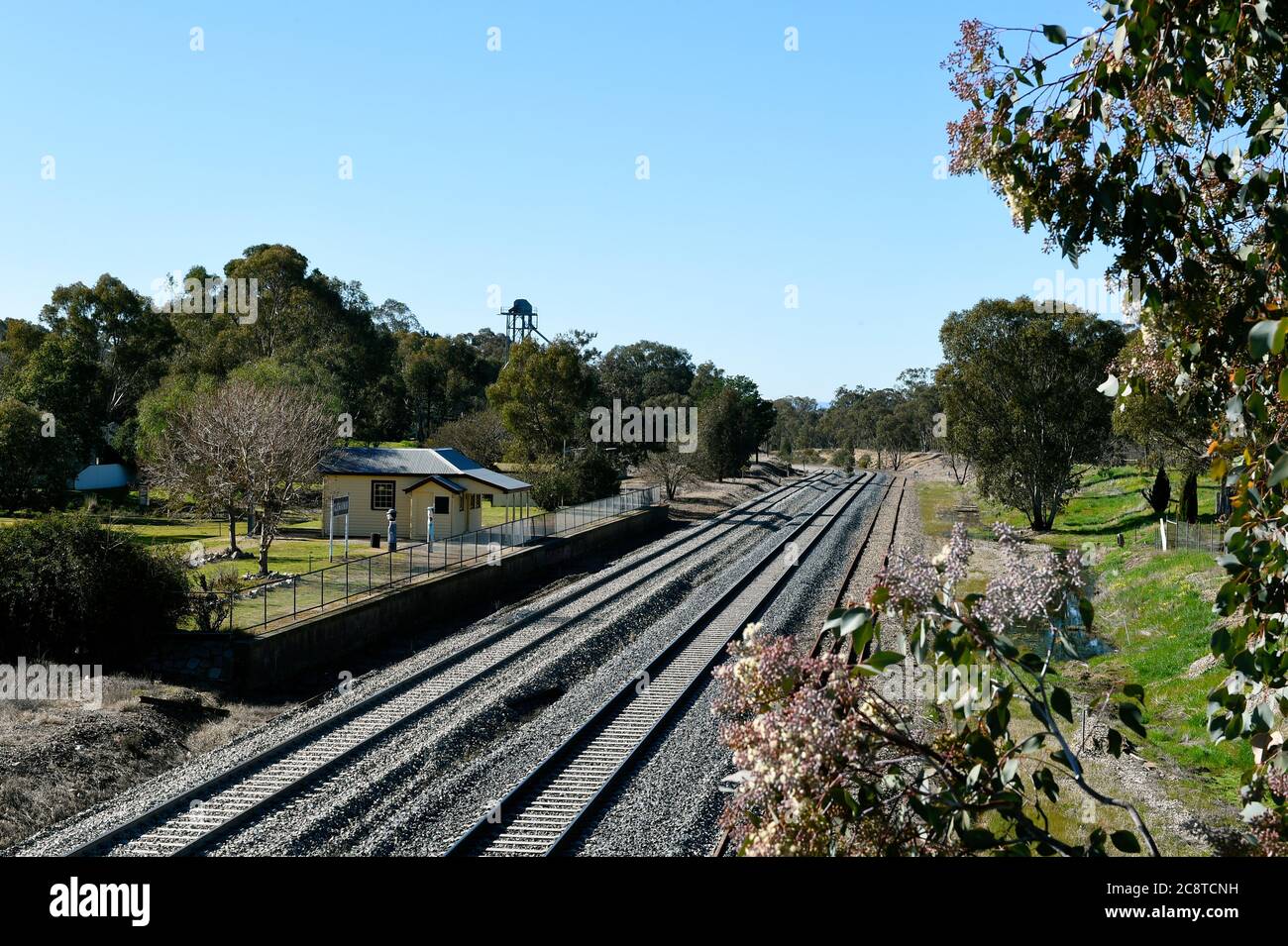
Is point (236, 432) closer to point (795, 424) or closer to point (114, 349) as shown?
point (114, 349)

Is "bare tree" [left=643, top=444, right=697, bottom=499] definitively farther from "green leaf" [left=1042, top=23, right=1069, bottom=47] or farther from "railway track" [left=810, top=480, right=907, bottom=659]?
"green leaf" [left=1042, top=23, right=1069, bottom=47]

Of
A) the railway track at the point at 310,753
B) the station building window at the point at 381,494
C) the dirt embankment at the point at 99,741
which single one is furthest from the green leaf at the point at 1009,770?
the station building window at the point at 381,494

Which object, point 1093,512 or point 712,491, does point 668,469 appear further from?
point 1093,512

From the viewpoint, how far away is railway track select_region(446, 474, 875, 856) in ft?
39.1

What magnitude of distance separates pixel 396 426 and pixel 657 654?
5996cm

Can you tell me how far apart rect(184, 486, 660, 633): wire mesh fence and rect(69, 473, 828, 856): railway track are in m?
3.53

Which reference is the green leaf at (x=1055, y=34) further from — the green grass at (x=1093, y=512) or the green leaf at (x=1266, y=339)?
the green grass at (x=1093, y=512)

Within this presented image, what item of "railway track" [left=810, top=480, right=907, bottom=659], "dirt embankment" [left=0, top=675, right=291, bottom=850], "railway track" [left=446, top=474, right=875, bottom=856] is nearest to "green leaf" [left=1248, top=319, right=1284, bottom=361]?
"railway track" [left=446, top=474, right=875, bottom=856]

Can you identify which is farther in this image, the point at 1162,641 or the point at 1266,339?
the point at 1162,641

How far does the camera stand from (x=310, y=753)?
15023 mm

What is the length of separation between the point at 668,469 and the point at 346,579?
1659 inches

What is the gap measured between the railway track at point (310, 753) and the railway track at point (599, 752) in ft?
9.65

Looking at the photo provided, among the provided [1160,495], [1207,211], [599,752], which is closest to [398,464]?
[599,752]
